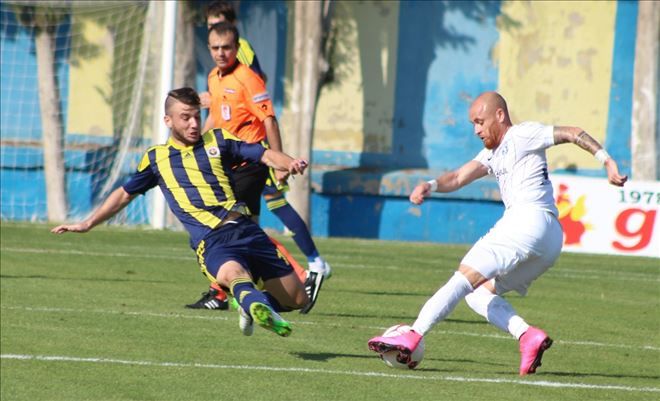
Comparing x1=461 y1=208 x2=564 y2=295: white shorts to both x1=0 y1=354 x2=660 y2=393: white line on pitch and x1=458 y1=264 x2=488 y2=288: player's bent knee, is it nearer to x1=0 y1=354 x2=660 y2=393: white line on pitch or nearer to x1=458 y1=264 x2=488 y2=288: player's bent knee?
x1=458 y1=264 x2=488 y2=288: player's bent knee

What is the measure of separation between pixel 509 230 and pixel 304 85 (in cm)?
1381

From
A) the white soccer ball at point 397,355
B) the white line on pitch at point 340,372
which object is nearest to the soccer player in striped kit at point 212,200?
the white line on pitch at point 340,372

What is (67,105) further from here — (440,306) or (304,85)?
(440,306)

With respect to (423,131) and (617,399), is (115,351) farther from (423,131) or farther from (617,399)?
(423,131)

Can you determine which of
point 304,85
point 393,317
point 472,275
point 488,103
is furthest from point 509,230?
point 304,85

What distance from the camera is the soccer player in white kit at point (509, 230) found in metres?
8.52

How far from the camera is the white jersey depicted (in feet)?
28.8

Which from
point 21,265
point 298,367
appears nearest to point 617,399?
point 298,367

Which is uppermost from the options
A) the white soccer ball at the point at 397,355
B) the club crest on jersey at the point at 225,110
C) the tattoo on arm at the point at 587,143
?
the tattoo on arm at the point at 587,143

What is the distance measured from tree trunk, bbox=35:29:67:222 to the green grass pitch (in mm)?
6803

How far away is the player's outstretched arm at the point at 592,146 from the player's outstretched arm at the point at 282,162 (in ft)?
5.20

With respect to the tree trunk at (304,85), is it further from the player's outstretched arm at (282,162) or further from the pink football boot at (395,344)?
the pink football boot at (395,344)

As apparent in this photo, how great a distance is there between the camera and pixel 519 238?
28.3 feet

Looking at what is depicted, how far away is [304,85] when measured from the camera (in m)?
22.3
